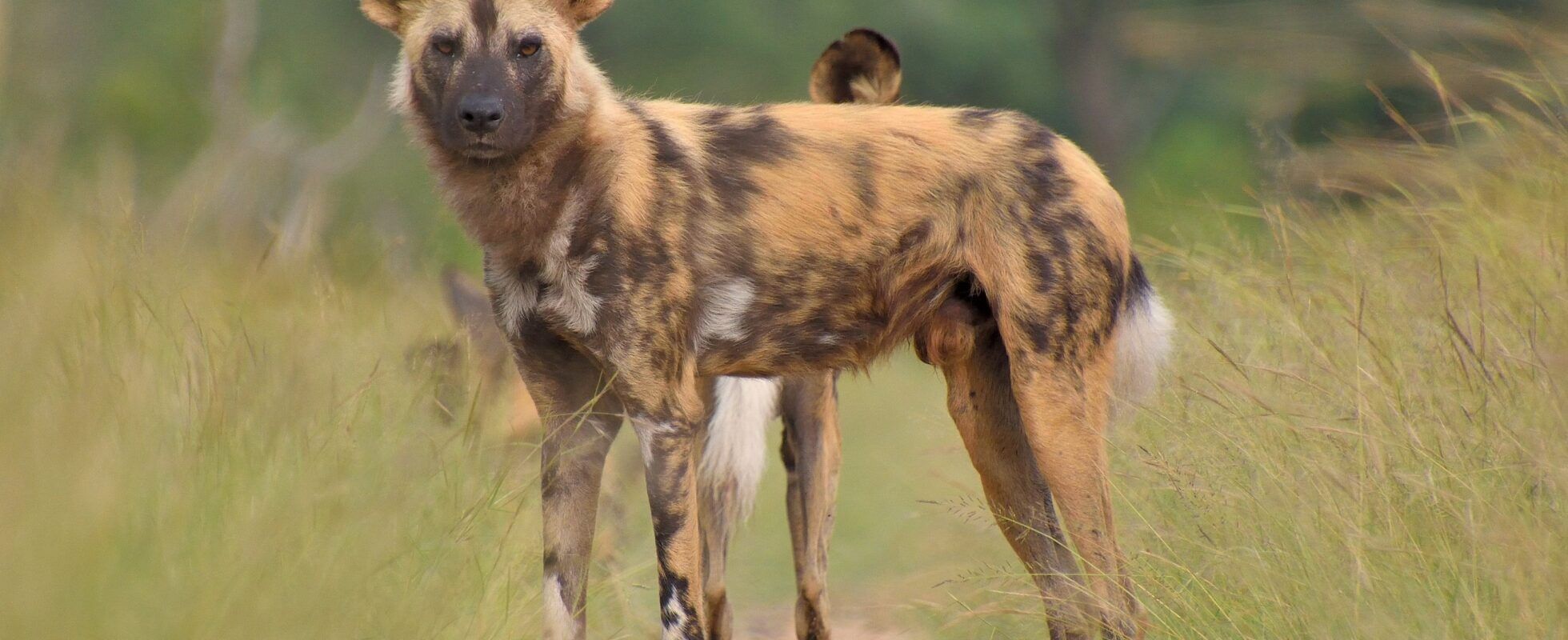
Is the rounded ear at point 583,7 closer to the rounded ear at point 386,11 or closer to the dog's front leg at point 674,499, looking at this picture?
the rounded ear at point 386,11

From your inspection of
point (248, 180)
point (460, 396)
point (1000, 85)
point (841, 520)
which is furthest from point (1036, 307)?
point (1000, 85)

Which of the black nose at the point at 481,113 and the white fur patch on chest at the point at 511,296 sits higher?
the black nose at the point at 481,113

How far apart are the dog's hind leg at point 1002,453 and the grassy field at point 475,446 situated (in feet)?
0.42

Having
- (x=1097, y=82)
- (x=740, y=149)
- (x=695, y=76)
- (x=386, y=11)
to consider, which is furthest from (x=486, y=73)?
(x=1097, y=82)

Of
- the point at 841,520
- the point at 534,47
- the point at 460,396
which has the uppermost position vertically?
the point at 534,47

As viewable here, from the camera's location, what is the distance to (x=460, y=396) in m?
3.56

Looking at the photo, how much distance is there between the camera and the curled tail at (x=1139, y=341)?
3.24m

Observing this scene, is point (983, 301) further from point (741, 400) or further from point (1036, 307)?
point (741, 400)

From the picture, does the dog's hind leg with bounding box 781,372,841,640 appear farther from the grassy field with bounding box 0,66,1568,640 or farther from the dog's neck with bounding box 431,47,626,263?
the dog's neck with bounding box 431,47,626,263

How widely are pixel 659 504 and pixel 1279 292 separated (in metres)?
1.46

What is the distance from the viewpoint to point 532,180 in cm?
300

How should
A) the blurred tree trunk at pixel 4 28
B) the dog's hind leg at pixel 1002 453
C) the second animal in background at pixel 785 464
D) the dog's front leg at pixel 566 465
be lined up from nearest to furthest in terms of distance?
the blurred tree trunk at pixel 4 28, the dog's front leg at pixel 566 465, the dog's hind leg at pixel 1002 453, the second animal in background at pixel 785 464

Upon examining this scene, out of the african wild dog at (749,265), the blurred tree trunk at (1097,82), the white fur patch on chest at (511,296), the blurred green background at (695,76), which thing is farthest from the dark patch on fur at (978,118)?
the blurred tree trunk at (1097,82)

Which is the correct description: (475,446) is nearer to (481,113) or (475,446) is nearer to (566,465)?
(566,465)
